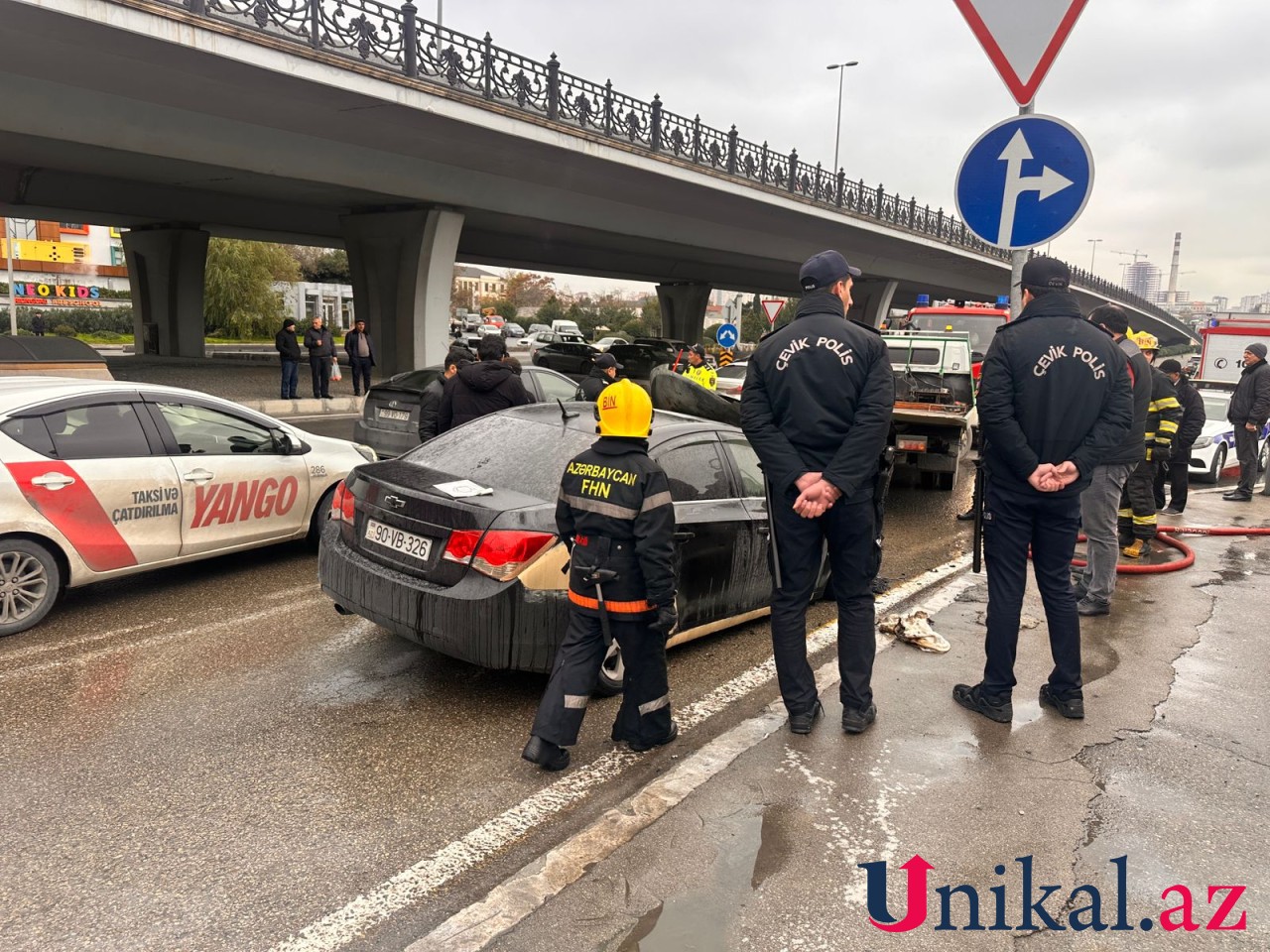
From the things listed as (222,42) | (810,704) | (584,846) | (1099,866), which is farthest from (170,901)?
(222,42)

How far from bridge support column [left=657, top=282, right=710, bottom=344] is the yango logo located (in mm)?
43004

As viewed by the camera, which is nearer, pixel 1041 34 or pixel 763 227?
pixel 1041 34

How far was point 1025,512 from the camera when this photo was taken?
4.16 meters

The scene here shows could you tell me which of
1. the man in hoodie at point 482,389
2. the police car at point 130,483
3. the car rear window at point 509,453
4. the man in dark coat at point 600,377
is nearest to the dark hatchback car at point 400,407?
the man in dark coat at point 600,377

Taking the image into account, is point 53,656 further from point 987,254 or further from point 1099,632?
point 987,254

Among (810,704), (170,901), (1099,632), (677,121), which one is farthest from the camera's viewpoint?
(677,121)

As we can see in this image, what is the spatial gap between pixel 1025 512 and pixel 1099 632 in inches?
74.4

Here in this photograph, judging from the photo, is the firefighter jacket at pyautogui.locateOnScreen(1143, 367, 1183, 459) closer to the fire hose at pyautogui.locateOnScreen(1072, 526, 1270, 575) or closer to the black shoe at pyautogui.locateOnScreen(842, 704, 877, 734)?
the fire hose at pyautogui.locateOnScreen(1072, 526, 1270, 575)

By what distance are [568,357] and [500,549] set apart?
25033 mm

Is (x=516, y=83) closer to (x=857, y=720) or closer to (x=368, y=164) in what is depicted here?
(x=368, y=164)

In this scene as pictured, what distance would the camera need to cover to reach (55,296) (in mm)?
65438

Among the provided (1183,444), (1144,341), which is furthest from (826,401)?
(1183,444)

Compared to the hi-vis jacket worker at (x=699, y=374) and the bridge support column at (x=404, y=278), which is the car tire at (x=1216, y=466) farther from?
the bridge support column at (x=404, y=278)

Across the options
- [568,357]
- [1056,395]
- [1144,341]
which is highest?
[1144,341]
